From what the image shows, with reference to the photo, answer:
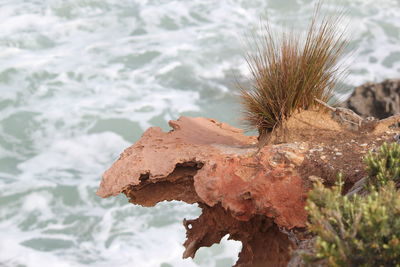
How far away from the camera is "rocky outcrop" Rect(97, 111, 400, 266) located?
473 cm

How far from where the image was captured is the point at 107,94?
1445cm

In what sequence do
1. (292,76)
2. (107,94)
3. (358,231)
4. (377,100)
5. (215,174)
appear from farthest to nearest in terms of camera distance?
(107,94) → (377,100) → (292,76) → (215,174) → (358,231)

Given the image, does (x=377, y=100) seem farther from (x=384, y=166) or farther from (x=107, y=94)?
(x=107, y=94)

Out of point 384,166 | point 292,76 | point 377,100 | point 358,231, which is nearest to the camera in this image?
point 358,231

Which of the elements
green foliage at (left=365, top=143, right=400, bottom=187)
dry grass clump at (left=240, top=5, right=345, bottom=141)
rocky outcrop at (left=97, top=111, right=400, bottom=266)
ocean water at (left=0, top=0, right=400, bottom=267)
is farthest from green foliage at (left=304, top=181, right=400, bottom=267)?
ocean water at (left=0, top=0, right=400, bottom=267)

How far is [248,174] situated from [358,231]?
1.48 m

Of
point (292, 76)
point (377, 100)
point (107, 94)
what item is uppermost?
point (292, 76)

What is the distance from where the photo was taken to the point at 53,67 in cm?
1520

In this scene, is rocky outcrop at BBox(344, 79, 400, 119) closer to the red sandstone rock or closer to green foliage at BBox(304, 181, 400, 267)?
the red sandstone rock

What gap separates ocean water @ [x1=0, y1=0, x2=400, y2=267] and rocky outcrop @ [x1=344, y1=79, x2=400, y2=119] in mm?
1337

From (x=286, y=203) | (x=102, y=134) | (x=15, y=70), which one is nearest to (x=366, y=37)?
(x=102, y=134)

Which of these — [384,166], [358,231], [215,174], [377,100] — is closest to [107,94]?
[377,100]

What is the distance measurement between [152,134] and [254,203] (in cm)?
139

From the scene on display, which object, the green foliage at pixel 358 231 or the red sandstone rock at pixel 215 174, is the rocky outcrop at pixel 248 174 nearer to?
the red sandstone rock at pixel 215 174
